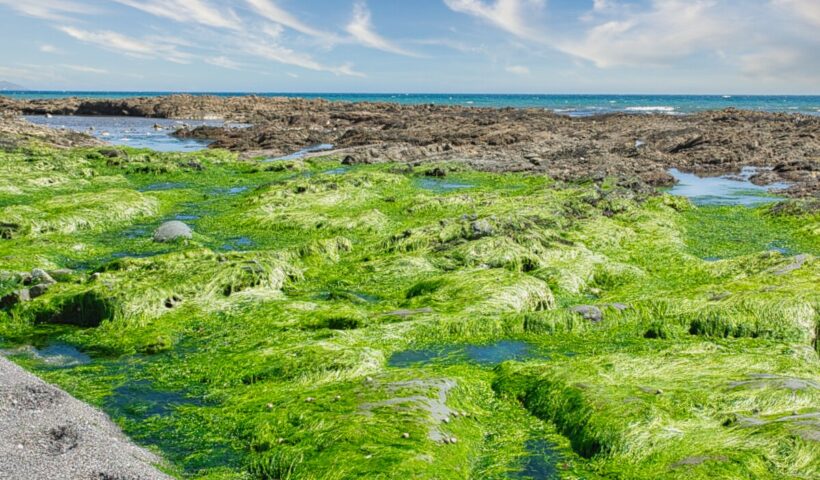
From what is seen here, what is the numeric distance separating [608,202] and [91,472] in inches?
648

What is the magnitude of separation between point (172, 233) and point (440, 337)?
28.0ft

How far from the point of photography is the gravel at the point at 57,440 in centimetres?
494

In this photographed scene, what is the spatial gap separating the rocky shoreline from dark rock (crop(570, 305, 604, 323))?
14.5 m

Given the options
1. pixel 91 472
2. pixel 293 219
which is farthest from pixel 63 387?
pixel 293 219

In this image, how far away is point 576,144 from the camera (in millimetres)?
35812

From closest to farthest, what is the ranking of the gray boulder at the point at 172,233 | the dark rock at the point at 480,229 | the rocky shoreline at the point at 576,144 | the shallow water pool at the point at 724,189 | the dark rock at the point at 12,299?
the dark rock at the point at 12,299, the dark rock at the point at 480,229, the gray boulder at the point at 172,233, the shallow water pool at the point at 724,189, the rocky shoreline at the point at 576,144

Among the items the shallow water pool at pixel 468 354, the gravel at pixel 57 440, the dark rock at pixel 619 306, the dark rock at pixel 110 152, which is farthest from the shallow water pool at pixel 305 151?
the gravel at pixel 57 440

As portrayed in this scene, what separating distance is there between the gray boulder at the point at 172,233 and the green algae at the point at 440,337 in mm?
436

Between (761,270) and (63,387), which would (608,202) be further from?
(63,387)

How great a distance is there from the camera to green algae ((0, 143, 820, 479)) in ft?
18.5

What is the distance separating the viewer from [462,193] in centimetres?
2097

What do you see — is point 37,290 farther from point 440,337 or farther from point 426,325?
point 440,337

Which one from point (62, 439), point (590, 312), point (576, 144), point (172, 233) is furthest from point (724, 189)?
point (62, 439)

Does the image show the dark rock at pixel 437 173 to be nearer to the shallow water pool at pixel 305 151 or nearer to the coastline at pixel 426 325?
the coastline at pixel 426 325
